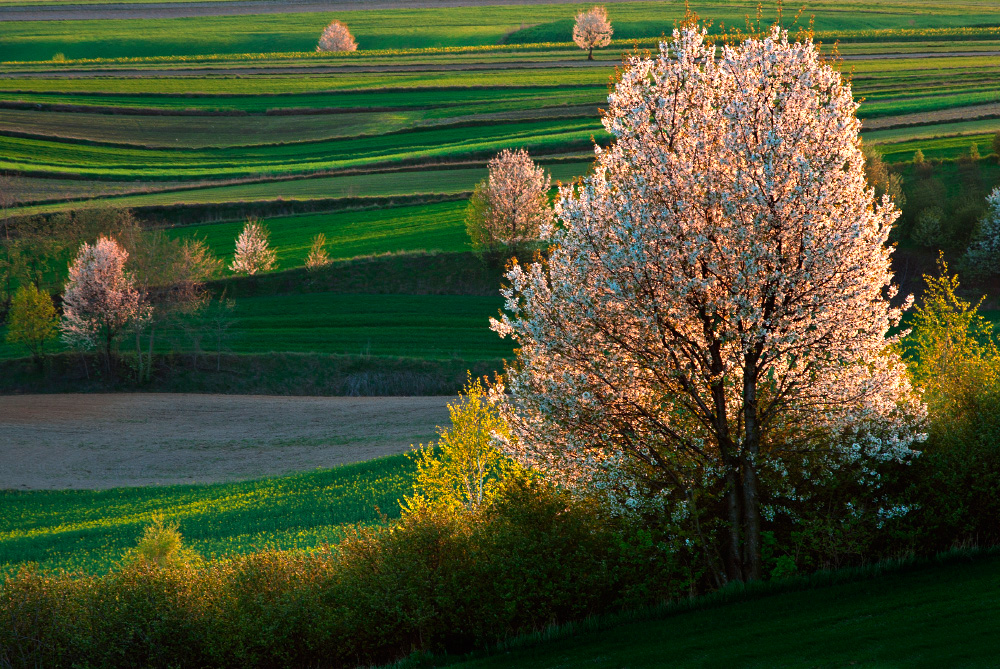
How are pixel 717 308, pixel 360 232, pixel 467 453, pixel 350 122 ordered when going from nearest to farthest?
1. pixel 717 308
2. pixel 467 453
3. pixel 360 232
4. pixel 350 122

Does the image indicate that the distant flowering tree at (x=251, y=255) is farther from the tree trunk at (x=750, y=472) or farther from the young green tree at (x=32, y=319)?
the tree trunk at (x=750, y=472)

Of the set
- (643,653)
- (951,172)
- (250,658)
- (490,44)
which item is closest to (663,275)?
(643,653)

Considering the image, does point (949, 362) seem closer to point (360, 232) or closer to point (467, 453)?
point (467, 453)

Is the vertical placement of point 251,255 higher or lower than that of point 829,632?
higher

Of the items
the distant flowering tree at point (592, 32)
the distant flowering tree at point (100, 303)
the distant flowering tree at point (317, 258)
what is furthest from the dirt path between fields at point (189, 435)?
the distant flowering tree at point (592, 32)

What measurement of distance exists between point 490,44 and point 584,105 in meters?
64.2

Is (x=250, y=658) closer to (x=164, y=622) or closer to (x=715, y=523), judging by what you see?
(x=164, y=622)

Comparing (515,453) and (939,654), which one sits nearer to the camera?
(939,654)

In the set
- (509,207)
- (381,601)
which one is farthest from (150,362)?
(381,601)

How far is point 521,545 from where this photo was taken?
766 inches

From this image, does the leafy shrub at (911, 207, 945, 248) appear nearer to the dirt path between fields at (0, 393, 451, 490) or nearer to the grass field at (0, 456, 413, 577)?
the dirt path between fields at (0, 393, 451, 490)

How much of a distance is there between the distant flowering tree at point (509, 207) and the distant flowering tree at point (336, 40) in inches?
4464

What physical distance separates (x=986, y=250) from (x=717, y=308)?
202 ft

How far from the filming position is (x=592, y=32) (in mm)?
166750
